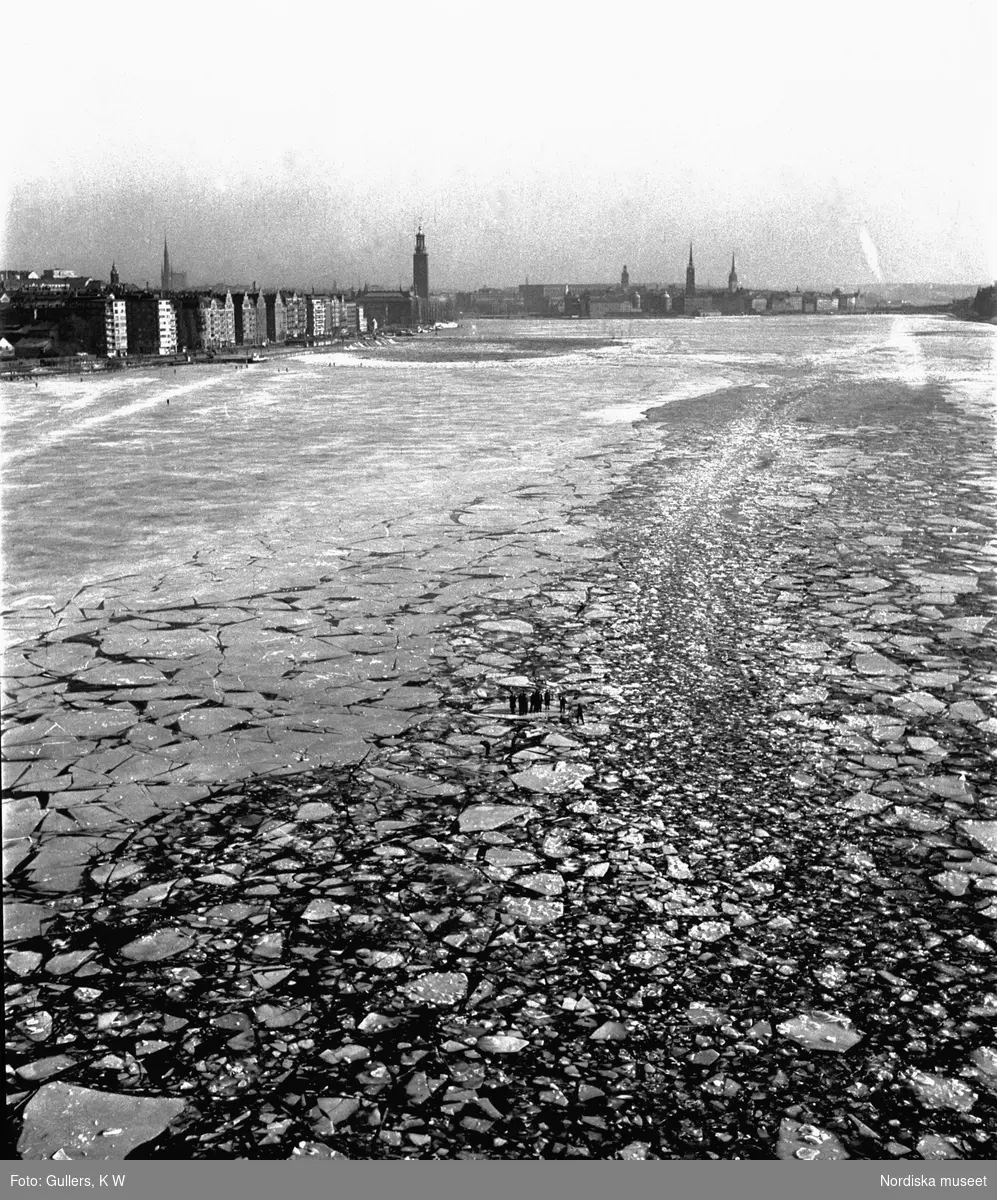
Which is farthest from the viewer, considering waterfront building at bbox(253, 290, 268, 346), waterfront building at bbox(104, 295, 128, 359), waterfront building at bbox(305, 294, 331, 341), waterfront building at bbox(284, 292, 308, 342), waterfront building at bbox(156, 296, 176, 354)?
waterfront building at bbox(305, 294, 331, 341)

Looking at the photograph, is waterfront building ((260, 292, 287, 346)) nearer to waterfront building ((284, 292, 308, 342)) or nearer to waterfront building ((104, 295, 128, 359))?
waterfront building ((284, 292, 308, 342))

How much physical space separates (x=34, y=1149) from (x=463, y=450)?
10460 millimetres

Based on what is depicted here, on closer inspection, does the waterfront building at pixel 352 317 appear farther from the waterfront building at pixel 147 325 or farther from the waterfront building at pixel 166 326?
the waterfront building at pixel 147 325

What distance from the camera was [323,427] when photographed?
1489 cm

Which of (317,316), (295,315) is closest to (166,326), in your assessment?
(295,315)

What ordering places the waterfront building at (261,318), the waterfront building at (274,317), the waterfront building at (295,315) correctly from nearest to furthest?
the waterfront building at (261,318) < the waterfront building at (274,317) < the waterfront building at (295,315)

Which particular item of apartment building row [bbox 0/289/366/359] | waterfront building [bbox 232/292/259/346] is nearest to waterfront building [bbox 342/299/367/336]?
apartment building row [bbox 0/289/366/359]

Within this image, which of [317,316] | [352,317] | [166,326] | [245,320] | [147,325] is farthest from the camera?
[352,317]

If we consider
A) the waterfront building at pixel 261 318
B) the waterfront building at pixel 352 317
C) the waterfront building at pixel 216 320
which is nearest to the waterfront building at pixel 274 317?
the waterfront building at pixel 261 318

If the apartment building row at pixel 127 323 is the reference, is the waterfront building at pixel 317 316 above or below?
above

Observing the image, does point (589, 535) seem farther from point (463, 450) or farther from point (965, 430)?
point (965, 430)

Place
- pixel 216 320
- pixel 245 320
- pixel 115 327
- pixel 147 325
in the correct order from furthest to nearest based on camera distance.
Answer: pixel 245 320, pixel 216 320, pixel 147 325, pixel 115 327

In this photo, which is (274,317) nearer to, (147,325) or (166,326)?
(166,326)

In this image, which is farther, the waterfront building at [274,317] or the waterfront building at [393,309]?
the waterfront building at [393,309]
